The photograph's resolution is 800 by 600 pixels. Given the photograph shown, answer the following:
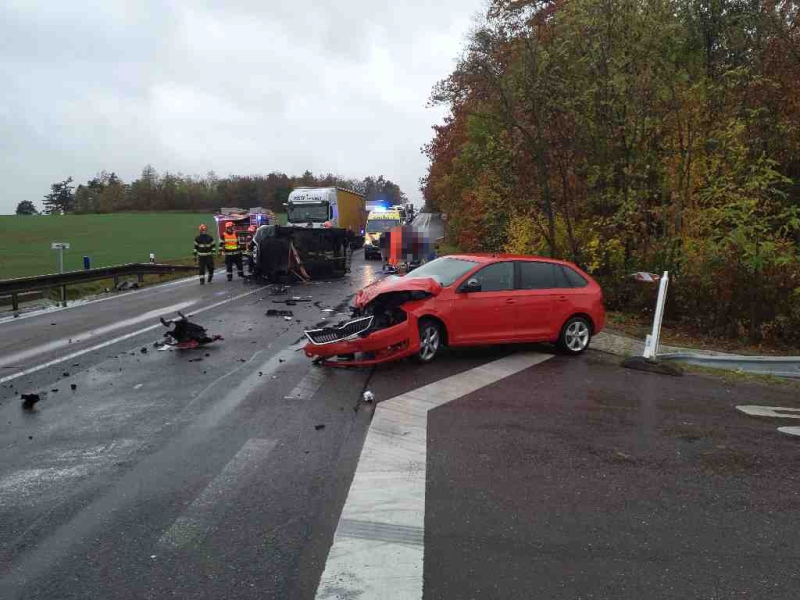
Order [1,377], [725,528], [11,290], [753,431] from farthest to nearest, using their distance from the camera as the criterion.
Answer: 1. [11,290]
2. [1,377]
3. [753,431]
4. [725,528]

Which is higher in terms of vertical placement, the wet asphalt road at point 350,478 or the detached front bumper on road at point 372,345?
the detached front bumper on road at point 372,345

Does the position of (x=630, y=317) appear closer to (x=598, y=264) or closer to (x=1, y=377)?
(x=598, y=264)

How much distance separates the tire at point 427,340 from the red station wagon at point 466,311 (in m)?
0.01

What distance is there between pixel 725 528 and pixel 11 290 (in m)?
15.8

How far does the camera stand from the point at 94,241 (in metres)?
58.4

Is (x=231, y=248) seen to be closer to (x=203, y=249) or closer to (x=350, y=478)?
(x=203, y=249)

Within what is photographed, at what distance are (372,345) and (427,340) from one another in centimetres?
90

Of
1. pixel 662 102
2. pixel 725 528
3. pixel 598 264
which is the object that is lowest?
pixel 725 528

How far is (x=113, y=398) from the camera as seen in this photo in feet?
23.2

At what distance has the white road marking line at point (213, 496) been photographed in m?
4.00

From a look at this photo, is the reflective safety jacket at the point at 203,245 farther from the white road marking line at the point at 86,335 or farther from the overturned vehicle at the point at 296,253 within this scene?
the white road marking line at the point at 86,335

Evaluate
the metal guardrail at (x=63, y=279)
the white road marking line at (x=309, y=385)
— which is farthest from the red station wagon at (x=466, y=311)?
the metal guardrail at (x=63, y=279)

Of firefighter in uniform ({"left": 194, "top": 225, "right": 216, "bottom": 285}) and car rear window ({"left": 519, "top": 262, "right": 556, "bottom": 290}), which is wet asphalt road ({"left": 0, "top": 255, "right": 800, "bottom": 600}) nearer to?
car rear window ({"left": 519, "top": 262, "right": 556, "bottom": 290})

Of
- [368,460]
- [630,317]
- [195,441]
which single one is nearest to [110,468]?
[195,441]
